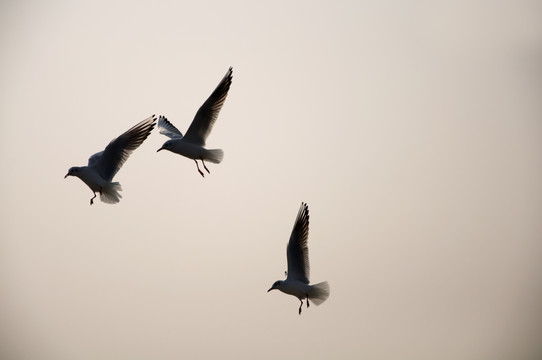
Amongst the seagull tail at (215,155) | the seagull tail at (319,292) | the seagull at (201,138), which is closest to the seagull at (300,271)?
the seagull tail at (319,292)

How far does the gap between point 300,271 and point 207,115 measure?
8.62 feet

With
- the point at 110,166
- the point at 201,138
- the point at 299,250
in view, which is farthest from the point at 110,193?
the point at 299,250

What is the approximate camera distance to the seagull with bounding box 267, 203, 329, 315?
1323cm

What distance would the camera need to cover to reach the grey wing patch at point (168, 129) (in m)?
14.2

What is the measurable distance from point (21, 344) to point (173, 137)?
453 feet

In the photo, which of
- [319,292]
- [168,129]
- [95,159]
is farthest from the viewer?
[168,129]

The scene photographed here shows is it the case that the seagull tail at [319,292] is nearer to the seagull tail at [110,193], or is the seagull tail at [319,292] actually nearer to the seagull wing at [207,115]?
the seagull wing at [207,115]

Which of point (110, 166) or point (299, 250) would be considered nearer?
point (110, 166)

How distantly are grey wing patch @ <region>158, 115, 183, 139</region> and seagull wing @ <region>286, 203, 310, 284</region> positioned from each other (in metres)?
2.35

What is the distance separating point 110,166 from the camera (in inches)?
511

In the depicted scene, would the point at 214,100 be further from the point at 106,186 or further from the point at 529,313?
the point at 529,313

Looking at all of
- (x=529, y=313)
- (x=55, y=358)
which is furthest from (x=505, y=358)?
(x=55, y=358)

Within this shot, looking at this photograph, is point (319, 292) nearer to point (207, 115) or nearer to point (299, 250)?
point (299, 250)

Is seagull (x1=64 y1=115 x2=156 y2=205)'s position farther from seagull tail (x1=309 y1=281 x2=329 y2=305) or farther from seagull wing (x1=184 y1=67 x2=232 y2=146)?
seagull tail (x1=309 y1=281 x2=329 y2=305)
